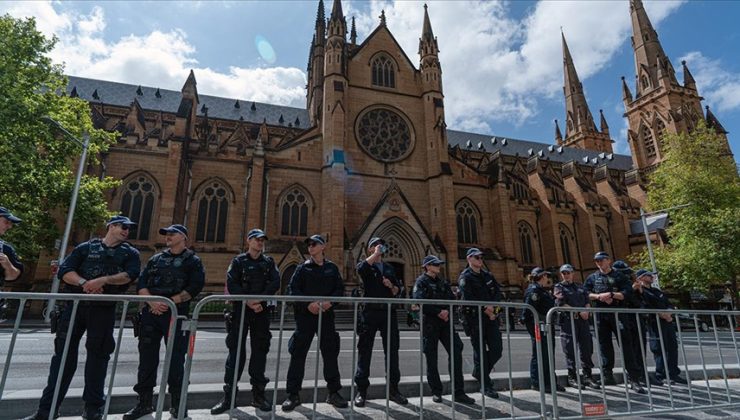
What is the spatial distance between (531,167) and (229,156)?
83.4ft

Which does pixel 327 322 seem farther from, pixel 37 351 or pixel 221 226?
pixel 221 226

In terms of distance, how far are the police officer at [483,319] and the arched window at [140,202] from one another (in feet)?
64.5

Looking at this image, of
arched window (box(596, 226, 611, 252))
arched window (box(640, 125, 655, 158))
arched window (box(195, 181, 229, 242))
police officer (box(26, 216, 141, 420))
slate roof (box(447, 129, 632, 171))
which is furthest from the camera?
arched window (box(640, 125, 655, 158))

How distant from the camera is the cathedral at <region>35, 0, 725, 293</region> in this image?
20484 millimetres

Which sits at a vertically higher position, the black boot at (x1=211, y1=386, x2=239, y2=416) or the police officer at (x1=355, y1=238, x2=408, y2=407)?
the police officer at (x1=355, y1=238, x2=408, y2=407)

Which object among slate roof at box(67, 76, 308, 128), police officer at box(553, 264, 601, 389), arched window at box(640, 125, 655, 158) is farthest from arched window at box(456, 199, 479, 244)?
arched window at box(640, 125, 655, 158)

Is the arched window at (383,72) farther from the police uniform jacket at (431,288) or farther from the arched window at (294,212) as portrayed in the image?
the police uniform jacket at (431,288)

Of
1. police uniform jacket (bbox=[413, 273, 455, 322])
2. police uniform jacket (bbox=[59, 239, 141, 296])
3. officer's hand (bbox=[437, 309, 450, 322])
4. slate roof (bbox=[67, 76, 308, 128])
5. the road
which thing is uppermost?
slate roof (bbox=[67, 76, 308, 128])

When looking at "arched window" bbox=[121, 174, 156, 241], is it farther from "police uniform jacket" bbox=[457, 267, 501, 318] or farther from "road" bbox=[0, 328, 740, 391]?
"police uniform jacket" bbox=[457, 267, 501, 318]

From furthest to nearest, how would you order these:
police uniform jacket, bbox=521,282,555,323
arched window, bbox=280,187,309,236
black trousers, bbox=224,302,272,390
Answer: arched window, bbox=280,187,309,236 < police uniform jacket, bbox=521,282,555,323 < black trousers, bbox=224,302,272,390

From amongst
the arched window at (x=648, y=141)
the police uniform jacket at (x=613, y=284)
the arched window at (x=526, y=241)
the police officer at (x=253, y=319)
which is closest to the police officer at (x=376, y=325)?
the police officer at (x=253, y=319)

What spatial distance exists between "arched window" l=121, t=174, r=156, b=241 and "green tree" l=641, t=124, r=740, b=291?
95.5ft

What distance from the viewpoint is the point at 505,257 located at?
955 inches

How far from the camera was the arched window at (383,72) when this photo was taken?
2587 centimetres
